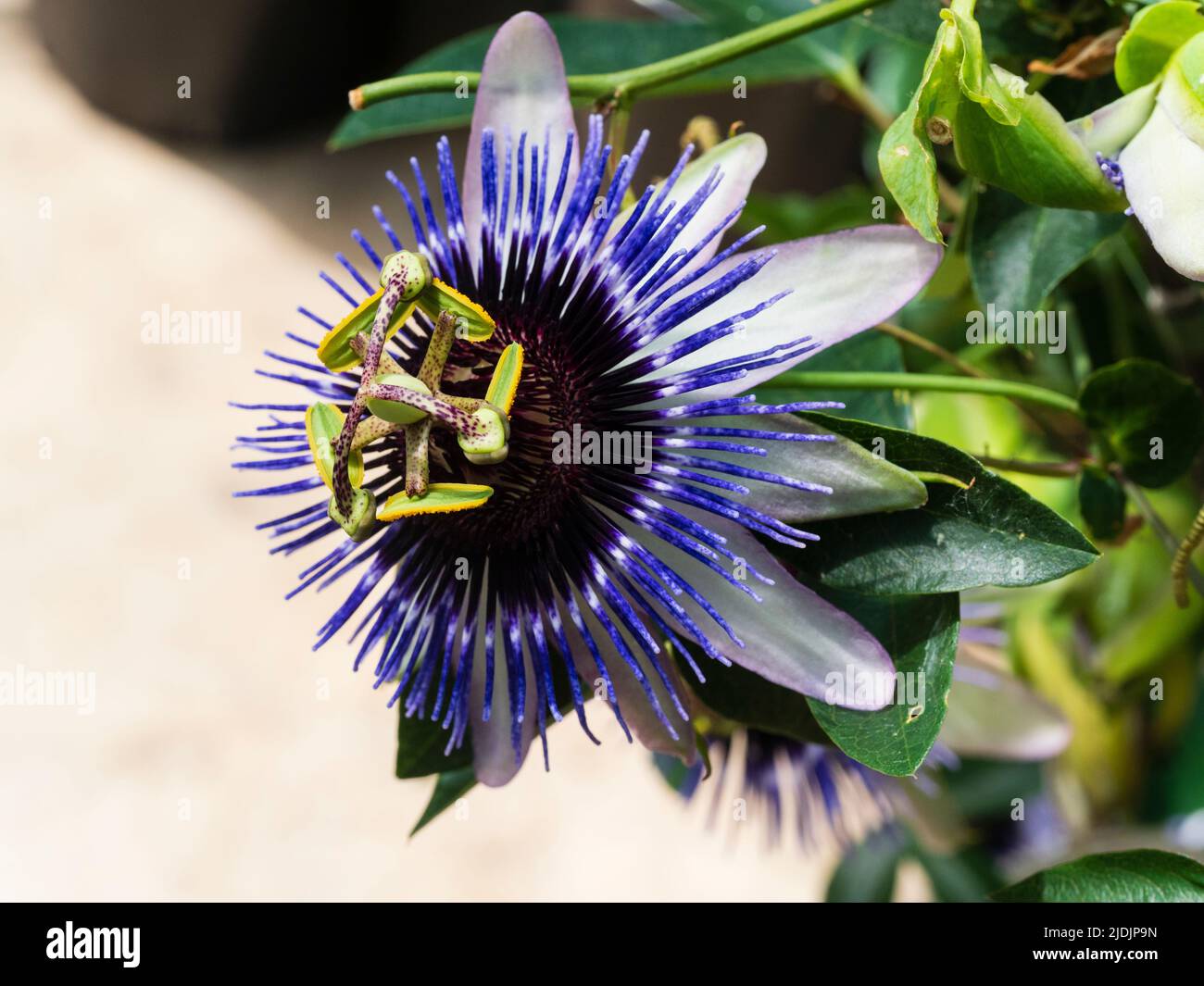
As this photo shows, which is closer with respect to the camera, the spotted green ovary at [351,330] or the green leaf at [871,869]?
the spotted green ovary at [351,330]

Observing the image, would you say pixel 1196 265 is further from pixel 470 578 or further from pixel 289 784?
pixel 289 784

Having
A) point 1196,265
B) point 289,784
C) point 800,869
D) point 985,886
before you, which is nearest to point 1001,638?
point 985,886

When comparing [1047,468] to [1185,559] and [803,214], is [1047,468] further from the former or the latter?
[803,214]

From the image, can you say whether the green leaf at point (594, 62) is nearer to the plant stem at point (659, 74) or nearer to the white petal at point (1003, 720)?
the plant stem at point (659, 74)

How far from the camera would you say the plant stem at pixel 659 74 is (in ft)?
2.34

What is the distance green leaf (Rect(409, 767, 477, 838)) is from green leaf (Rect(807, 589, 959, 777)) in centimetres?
26

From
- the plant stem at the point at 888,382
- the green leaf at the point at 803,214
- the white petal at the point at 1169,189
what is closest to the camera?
the white petal at the point at 1169,189

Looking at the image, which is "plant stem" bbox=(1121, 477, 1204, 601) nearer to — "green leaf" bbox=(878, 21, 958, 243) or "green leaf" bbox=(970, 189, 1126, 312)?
"green leaf" bbox=(970, 189, 1126, 312)

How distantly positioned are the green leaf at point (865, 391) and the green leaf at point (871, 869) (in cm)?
70

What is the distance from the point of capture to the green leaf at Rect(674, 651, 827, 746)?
29.6 inches

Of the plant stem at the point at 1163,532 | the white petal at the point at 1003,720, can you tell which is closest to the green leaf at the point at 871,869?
the white petal at the point at 1003,720

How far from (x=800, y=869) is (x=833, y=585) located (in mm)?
1503

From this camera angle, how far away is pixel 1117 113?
2.12 ft

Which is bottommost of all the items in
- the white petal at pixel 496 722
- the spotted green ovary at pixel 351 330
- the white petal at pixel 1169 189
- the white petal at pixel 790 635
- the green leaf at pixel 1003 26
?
the white petal at pixel 496 722
